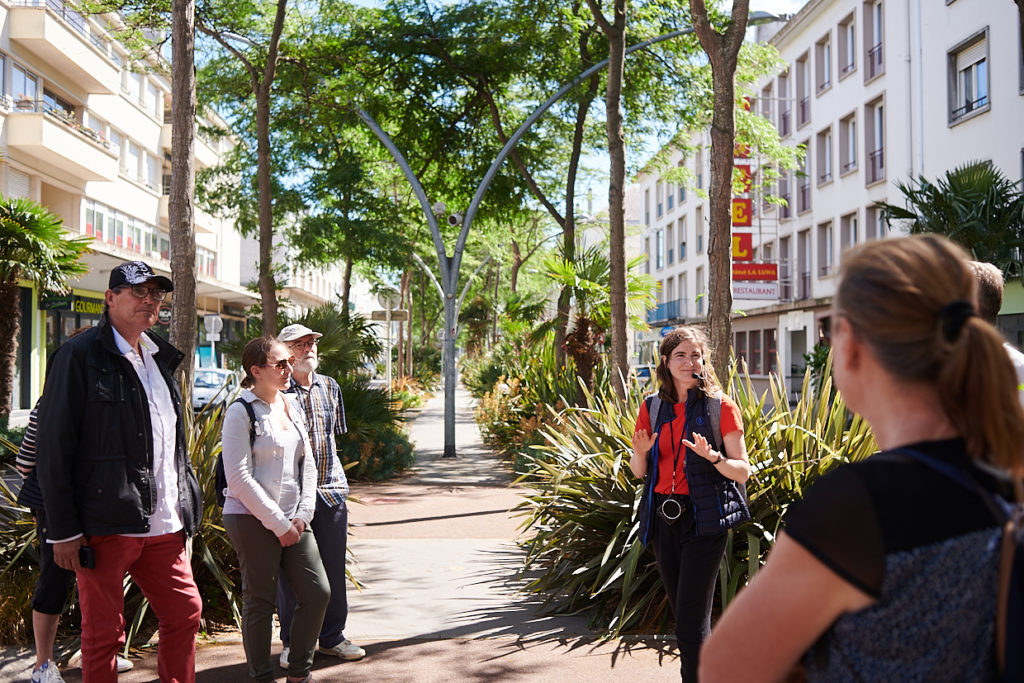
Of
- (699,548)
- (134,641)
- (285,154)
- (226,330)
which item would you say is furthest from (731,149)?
(226,330)

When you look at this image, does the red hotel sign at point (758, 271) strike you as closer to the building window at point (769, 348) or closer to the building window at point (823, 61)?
the building window at point (823, 61)

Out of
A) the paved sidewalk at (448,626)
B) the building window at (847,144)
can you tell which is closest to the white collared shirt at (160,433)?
the paved sidewalk at (448,626)

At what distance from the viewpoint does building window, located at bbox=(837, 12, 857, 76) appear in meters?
33.3

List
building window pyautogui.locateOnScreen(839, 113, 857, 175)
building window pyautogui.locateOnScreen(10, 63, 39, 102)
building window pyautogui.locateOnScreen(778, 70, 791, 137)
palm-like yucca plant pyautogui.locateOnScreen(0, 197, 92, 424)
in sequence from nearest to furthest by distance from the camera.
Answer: palm-like yucca plant pyautogui.locateOnScreen(0, 197, 92, 424) < building window pyautogui.locateOnScreen(10, 63, 39, 102) < building window pyautogui.locateOnScreen(839, 113, 857, 175) < building window pyautogui.locateOnScreen(778, 70, 791, 137)

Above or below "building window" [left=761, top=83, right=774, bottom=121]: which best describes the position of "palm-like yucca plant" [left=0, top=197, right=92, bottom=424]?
below

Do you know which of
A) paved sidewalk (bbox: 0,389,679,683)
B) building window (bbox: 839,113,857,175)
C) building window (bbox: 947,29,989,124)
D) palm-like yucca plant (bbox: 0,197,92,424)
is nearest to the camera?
paved sidewalk (bbox: 0,389,679,683)

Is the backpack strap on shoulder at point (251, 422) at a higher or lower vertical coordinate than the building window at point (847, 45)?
lower

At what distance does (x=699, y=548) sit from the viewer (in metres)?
4.22

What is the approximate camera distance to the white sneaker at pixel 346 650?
535 centimetres

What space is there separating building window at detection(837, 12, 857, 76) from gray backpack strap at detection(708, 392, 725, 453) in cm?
3159

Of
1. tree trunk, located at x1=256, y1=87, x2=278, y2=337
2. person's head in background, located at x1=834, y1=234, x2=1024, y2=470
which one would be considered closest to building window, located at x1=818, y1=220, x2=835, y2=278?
tree trunk, located at x1=256, y1=87, x2=278, y2=337

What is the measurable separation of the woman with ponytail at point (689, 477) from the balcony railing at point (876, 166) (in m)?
28.9

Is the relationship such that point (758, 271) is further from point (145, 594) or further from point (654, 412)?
point (145, 594)

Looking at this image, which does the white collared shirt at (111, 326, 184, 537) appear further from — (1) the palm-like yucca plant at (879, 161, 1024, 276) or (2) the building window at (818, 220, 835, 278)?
(2) the building window at (818, 220, 835, 278)
